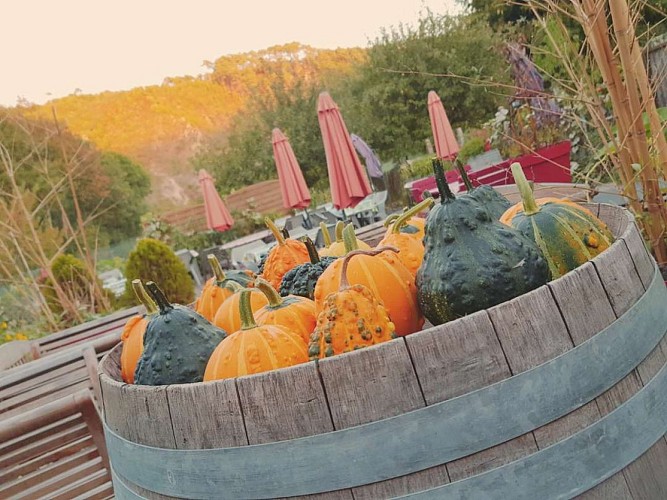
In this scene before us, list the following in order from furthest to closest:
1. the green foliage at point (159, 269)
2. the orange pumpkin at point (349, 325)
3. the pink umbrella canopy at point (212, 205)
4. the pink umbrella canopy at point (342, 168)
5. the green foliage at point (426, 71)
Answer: the green foliage at point (426, 71)
the pink umbrella canopy at point (212, 205)
the green foliage at point (159, 269)
the pink umbrella canopy at point (342, 168)
the orange pumpkin at point (349, 325)

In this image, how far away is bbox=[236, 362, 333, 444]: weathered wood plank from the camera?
2.90ft

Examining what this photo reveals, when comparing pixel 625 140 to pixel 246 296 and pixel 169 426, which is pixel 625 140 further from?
pixel 169 426

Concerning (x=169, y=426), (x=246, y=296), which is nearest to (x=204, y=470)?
(x=169, y=426)

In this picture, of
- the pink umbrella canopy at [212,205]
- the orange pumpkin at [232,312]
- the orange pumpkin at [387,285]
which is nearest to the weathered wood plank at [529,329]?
the orange pumpkin at [387,285]

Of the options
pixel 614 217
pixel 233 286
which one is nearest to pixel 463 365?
pixel 614 217

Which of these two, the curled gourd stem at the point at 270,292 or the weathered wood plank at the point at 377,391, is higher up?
the curled gourd stem at the point at 270,292

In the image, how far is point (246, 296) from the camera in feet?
3.83

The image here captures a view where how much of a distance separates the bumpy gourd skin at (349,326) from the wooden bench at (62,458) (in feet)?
4.44

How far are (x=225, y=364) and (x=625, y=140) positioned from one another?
55.6 inches

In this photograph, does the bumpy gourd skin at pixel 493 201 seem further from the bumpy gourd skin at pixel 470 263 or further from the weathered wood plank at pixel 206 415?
the weathered wood plank at pixel 206 415

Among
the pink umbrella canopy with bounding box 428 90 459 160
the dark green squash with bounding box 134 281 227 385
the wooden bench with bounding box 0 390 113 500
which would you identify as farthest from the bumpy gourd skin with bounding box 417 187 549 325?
the pink umbrella canopy with bounding box 428 90 459 160

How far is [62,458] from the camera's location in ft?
7.67

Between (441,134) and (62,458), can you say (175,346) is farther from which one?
(441,134)

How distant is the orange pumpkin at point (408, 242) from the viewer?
4.51 feet
